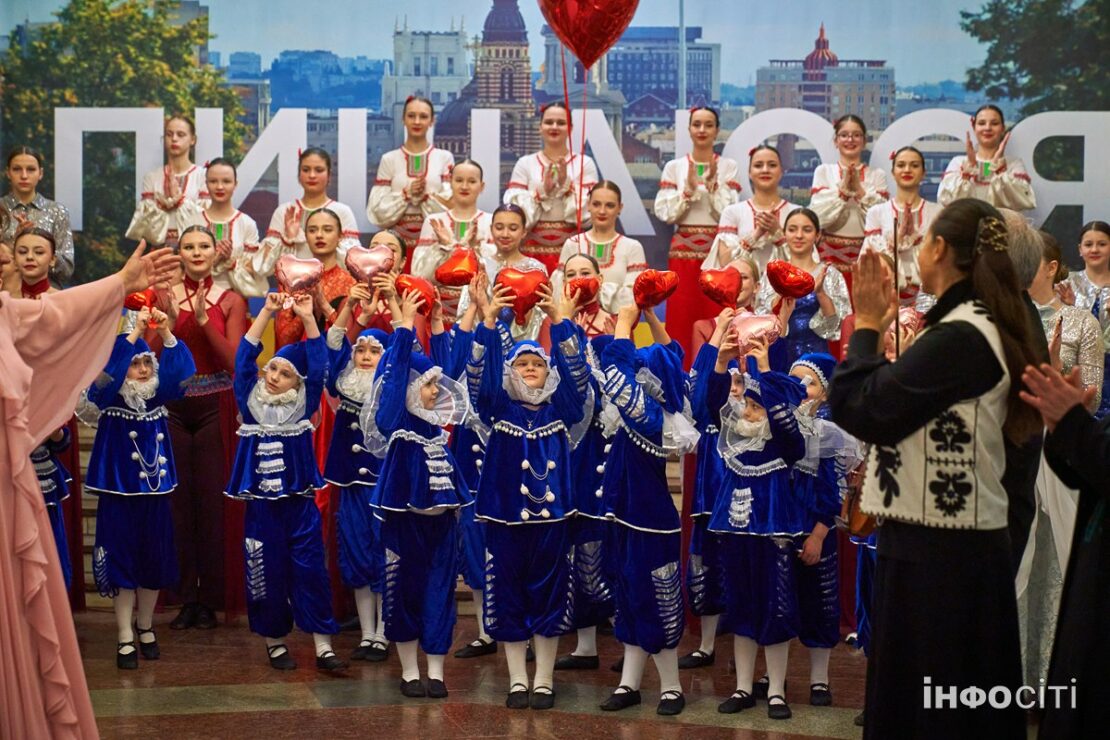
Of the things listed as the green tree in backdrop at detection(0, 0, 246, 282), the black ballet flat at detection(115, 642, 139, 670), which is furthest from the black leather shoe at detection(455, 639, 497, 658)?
the green tree in backdrop at detection(0, 0, 246, 282)

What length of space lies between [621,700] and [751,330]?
146 centimetres

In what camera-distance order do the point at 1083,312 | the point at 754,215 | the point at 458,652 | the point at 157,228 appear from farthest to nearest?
the point at 157,228, the point at 754,215, the point at 458,652, the point at 1083,312

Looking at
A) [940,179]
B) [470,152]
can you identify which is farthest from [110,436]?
[940,179]

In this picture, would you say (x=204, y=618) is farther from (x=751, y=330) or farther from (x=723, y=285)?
(x=751, y=330)

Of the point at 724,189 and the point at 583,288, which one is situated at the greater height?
the point at 724,189

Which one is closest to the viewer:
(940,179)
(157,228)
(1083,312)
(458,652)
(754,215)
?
(1083,312)

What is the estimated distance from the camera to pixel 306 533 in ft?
20.0

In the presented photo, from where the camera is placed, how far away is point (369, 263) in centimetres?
599

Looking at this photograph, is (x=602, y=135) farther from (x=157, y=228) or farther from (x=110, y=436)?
(x=110, y=436)

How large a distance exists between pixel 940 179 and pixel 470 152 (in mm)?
3111

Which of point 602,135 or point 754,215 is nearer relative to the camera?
point 754,215

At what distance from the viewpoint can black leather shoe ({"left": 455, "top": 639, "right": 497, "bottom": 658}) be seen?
21.0 ft

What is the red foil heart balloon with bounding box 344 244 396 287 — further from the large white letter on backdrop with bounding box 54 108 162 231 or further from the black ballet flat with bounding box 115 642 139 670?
the large white letter on backdrop with bounding box 54 108 162 231

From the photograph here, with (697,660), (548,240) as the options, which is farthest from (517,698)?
(548,240)
